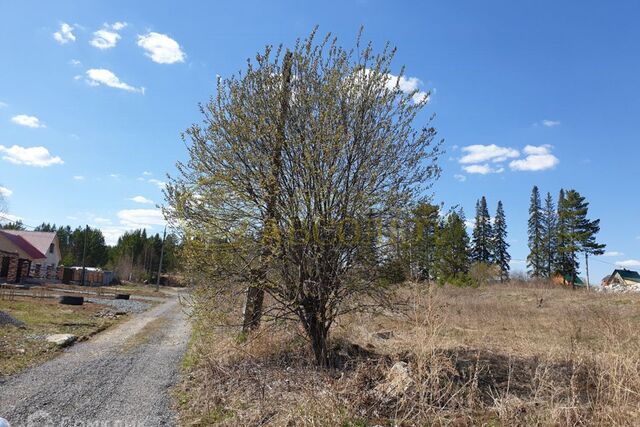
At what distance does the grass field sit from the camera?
9.66 meters

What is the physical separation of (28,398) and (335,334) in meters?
5.68

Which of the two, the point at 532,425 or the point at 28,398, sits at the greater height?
the point at 532,425

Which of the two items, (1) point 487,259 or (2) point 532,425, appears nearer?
(2) point 532,425

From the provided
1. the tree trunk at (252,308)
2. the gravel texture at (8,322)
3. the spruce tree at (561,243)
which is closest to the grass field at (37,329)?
the gravel texture at (8,322)

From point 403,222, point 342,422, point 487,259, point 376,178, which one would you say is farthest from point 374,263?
point 487,259

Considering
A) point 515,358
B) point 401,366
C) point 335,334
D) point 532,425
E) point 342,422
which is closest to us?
point 532,425

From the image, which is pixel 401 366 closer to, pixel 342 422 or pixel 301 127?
pixel 342 422

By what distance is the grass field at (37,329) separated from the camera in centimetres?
966

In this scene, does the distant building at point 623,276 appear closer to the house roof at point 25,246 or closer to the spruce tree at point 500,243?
the spruce tree at point 500,243

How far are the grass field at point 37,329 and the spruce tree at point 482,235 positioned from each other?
54002mm

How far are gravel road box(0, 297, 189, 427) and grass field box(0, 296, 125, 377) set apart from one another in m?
0.46

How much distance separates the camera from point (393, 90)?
829 cm

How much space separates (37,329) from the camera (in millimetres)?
14117

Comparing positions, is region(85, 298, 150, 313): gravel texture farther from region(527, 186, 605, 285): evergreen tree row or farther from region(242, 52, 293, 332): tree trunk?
region(527, 186, 605, 285): evergreen tree row
